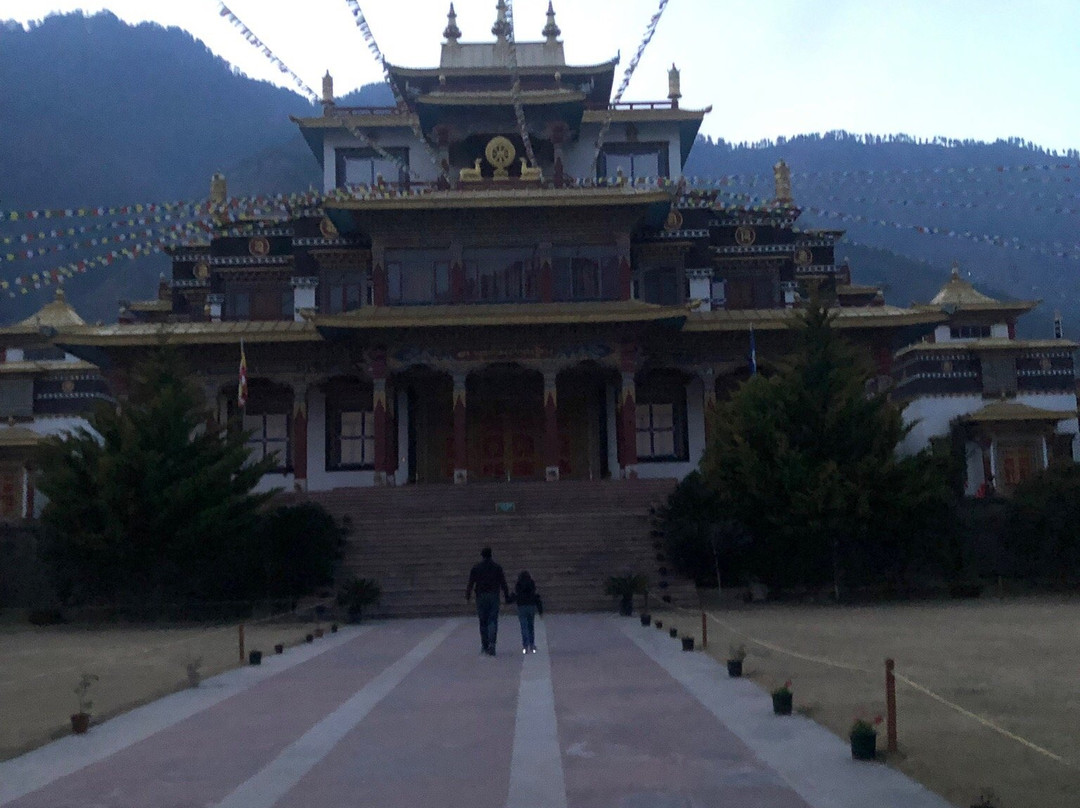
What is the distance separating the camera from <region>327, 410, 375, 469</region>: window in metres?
37.4

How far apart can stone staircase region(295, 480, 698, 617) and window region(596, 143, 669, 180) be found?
15.8 metres

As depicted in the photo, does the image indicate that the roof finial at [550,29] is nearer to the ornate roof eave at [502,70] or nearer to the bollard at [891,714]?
the ornate roof eave at [502,70]

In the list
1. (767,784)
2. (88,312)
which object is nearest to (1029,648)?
(767,784)

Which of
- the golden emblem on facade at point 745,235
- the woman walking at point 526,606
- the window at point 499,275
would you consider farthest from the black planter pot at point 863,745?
the golden emblem on facade at point 745,235

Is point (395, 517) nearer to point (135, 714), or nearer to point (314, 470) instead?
point (314, 470)

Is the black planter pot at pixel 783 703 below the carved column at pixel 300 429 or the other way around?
below

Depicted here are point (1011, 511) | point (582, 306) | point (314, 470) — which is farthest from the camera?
point (314, 470)

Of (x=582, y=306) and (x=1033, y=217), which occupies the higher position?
(x=1033, y=217)

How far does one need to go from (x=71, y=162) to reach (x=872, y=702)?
138 metres

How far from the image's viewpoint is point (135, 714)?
11500 millimetres

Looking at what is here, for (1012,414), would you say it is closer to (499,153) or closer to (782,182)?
(782,182)

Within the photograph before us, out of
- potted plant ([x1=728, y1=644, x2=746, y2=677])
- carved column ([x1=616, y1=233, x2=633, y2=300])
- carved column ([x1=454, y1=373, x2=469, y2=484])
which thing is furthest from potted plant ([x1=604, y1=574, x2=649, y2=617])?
carved column ([x1=616, y1=233, x2=633, y2=300])

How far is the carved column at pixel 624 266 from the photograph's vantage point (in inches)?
1355

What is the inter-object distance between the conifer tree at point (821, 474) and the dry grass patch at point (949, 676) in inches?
74.8
